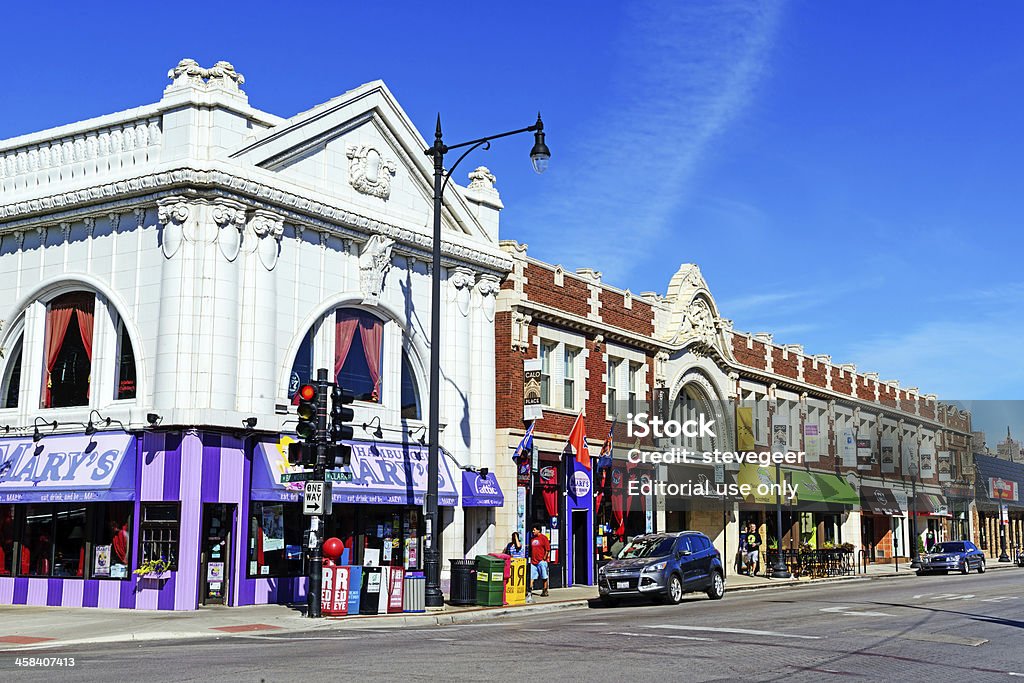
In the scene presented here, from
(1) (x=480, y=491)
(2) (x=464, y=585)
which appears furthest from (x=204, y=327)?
(1) (x=480, y=491)

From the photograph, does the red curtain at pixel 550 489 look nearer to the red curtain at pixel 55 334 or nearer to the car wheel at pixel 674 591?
the car wheel at pixel 674 591

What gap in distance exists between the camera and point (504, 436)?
1253 inches

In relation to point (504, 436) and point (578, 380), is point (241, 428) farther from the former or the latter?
point (578, 380)

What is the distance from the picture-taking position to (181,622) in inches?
806

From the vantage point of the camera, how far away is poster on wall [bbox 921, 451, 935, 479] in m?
65.8

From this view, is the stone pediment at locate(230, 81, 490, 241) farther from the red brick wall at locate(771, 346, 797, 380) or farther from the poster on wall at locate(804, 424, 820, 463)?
the poster on wall at locate(804, 424, 820, 463)

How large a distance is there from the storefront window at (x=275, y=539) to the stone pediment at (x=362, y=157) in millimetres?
7496

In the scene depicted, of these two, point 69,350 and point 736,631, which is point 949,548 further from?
point 69,350

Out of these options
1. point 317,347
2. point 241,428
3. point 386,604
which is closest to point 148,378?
point 241,428

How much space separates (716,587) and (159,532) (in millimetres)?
13284

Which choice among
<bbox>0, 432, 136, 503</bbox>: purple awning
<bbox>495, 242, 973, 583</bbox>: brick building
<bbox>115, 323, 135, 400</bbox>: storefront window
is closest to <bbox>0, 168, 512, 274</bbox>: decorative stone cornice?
<bbox>115, 323, 135, 400</bbox>: storefront window

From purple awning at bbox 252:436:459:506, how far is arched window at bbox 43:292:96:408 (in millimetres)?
4602

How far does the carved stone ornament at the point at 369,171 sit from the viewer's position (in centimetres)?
2817

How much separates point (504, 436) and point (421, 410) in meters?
3.03
